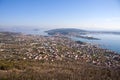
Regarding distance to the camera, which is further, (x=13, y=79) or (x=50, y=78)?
(x=50, y=78)

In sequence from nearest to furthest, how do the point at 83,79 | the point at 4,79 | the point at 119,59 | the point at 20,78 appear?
the point at 4,79, the point at 20,78, the point at 83,79, the point at 119,59

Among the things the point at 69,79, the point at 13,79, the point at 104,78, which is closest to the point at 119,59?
the point at 104,78

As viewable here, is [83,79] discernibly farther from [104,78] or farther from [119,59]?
[119,59]

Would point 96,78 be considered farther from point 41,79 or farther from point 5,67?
point 5,67

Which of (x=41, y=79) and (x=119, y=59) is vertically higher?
(x=41, y=79)

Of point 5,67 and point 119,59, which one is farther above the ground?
point 5,67

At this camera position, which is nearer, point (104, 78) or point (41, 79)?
point (41, 79)

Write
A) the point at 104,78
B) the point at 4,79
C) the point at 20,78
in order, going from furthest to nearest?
the point at 104,78, the point at 20,78, the point at 4,79

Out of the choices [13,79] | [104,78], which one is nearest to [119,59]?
[104,78]

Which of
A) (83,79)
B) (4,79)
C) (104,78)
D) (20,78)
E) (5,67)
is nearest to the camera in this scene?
(4,79)
